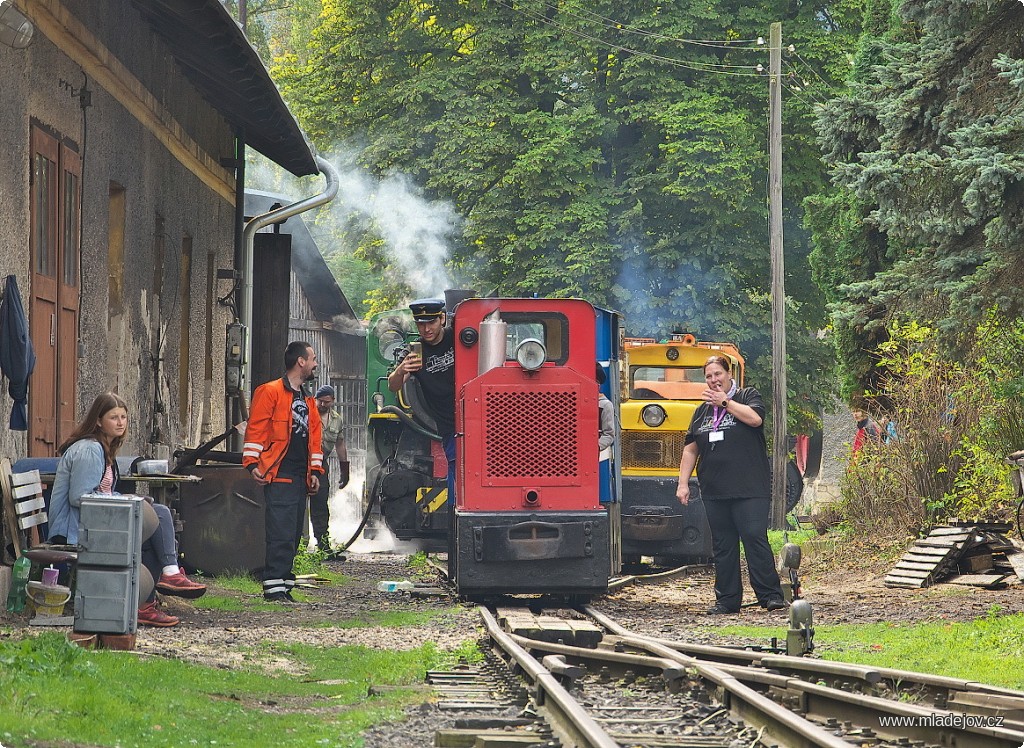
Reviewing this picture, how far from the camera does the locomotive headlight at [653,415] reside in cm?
1705

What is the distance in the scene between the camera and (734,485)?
39.7 feet

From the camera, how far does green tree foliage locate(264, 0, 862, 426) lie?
3031 centimetres

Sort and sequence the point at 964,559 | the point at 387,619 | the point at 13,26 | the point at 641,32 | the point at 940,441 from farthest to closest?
the point at 641,32, the point at 940,441, the point at 964,559, the point at 387,619, the point at 13,26

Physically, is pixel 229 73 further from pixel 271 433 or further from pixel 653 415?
pixel 653 415

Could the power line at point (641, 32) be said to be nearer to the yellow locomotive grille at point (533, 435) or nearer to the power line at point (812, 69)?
the power line at point (812, 69)

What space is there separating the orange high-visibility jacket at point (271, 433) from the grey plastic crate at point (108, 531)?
13.0ft

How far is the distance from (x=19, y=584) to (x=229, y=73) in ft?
22.1

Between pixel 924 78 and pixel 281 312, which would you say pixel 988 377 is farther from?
pixel 281 312

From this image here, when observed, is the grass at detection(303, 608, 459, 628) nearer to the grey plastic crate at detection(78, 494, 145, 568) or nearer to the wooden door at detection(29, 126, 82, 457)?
the wooden door at detection(29, 126, 82, 457)

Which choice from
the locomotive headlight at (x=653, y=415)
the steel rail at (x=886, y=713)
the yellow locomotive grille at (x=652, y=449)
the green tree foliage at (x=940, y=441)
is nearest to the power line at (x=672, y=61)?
the green tree foliage at (x=940, y=441)

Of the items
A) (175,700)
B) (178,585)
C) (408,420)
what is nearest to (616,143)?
(408,420)

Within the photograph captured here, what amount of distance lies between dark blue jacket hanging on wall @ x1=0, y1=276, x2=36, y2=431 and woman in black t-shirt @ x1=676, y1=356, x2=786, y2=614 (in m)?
5.00

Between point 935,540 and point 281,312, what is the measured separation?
9247 millimetres

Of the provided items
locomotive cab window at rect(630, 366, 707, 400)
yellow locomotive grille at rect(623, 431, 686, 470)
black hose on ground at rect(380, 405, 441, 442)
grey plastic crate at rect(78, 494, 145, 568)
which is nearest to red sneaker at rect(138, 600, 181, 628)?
grey plastic crate at rect(78, 494, 145, 568)
